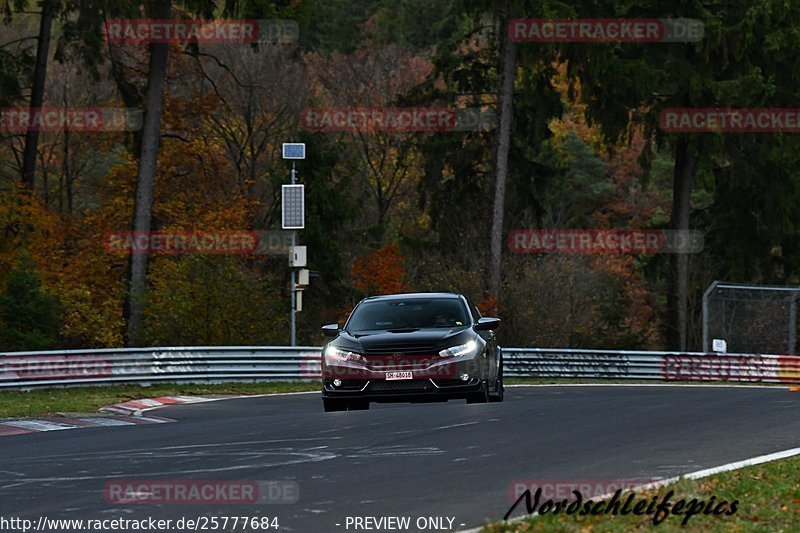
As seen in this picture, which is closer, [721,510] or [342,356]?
[721,510]

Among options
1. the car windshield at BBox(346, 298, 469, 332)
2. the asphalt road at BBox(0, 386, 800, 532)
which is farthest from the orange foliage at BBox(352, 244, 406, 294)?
the car windshield at BBox(346, 298, 469, 332)

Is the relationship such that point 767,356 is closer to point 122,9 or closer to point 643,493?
→ point 122,9

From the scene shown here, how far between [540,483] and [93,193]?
5523cm

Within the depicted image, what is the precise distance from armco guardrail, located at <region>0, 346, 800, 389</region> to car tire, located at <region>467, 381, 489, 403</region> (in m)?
11.9

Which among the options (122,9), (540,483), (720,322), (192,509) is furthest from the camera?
(720,322)

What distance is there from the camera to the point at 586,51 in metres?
46.4

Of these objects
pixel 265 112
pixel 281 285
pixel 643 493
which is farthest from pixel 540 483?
pixel 265 112

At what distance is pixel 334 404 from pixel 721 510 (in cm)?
1057

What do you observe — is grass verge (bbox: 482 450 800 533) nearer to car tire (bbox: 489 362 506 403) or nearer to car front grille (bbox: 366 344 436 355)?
car front grille (bbox: 366 344 436 355)

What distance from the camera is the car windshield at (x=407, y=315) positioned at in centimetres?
2097

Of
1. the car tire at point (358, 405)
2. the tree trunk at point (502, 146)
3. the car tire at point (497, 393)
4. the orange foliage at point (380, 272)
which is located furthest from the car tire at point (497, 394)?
the orange foliage at point (380, 272)

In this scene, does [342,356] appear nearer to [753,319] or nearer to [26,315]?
[26,315]

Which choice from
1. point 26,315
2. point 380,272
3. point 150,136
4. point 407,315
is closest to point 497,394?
point 407,315

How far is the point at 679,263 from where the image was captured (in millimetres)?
52156
